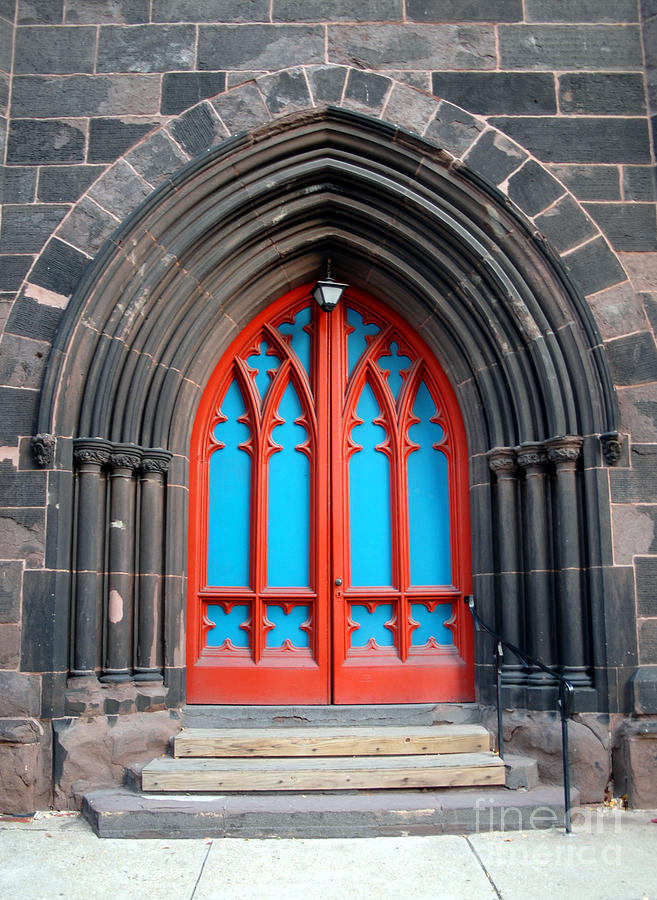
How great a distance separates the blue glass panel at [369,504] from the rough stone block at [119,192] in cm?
207

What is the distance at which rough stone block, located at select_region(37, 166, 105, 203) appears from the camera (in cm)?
554

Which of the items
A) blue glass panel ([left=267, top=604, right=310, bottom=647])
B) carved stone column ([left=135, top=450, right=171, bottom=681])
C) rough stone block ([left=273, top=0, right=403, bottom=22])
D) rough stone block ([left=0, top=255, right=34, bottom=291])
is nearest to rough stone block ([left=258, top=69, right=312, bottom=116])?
rough stone block ([left=273, top=0, right=403, bottom=22])

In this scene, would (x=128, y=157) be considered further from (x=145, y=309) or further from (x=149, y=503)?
(x=149, y=503)

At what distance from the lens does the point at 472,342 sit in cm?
582

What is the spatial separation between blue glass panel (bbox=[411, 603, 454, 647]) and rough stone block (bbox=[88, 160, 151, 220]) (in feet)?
10.9

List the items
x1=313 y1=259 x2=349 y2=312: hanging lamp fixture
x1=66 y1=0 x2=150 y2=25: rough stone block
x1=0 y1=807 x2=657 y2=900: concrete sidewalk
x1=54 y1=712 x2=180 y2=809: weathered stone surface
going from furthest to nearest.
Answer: x1=313 y1=259 x2=349 y2=312: hanging lamp fixture → x1=66 y1=0 x2=150 y2=25: rough stone block → x1=54 y1=712 x2=180 y2=809: weathered stone surface → x1=0 y1=807 x2=657 y2=900: concrete sidewalk

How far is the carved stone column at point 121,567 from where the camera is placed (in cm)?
523

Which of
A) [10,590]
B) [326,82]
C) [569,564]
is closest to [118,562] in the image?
[10,590]

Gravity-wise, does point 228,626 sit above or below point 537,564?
below

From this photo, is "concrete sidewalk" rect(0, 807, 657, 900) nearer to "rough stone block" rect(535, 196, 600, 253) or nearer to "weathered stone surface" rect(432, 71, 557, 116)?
"rough stone block" rect(535, 196, 600, 253)

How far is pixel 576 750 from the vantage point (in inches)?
196

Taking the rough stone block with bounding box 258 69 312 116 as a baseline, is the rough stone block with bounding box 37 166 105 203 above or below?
below

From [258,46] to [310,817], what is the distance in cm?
493

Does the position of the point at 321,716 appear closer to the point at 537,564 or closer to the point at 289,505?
the point at 289,505
